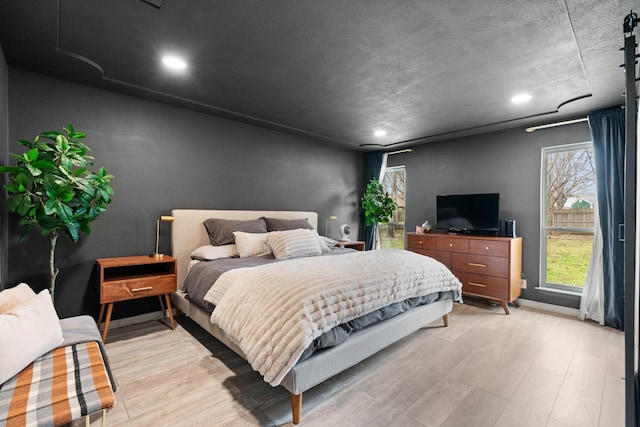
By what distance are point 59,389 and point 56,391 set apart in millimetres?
14

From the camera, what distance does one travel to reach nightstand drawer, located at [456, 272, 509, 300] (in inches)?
145

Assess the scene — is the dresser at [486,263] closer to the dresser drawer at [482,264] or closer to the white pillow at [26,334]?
the dresser drawer at [482,264]

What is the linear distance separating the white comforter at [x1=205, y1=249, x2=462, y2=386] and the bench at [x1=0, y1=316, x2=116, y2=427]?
2.50 feet

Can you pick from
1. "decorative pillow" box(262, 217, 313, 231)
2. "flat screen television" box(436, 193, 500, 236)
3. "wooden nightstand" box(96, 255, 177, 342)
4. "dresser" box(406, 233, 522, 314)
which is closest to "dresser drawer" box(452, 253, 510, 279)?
"dresser" box(406, 233, 522, 314)

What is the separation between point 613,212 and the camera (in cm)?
322

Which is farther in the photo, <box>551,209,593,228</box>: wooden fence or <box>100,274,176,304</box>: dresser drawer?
<box>551,209,593,228</box>: wooden fence

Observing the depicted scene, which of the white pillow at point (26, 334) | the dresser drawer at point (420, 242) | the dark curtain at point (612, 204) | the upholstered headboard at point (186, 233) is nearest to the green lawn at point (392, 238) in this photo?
the dresser drawer at point (420, 242)

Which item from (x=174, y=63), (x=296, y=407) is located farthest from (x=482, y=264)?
(x=174, y=63)

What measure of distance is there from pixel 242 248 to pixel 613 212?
4.13 meters

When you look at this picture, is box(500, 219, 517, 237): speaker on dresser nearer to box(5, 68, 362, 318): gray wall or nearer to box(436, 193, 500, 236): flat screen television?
box(436, 193, 500, 236): flat screen television

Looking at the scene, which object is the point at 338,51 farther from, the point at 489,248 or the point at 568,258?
the point at 568,258

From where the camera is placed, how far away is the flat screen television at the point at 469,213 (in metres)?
4.12

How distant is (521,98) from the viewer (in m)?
3.11

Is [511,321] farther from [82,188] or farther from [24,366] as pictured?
[82,188]
